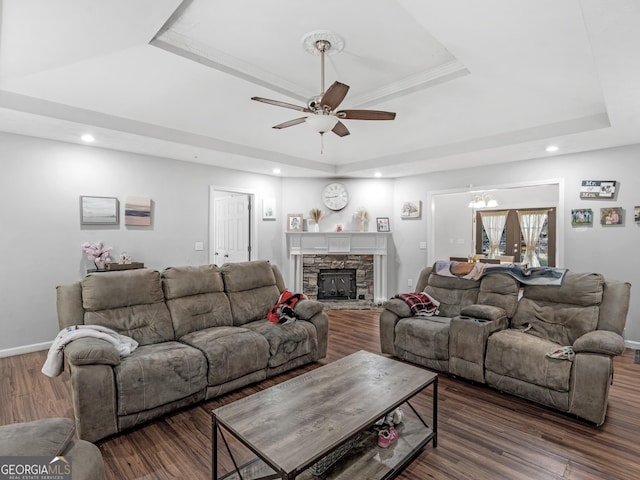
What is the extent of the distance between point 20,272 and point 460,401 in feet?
15.9

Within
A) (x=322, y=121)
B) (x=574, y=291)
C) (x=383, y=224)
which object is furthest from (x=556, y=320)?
(x=383, y=224)

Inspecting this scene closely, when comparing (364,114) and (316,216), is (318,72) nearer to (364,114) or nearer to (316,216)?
(364,114)

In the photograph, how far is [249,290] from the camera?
12.7ft

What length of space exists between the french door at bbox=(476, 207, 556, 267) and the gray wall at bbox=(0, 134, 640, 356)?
417 centimetres

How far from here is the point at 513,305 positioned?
136 inches

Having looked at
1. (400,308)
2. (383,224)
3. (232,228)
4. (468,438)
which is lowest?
(468,438)

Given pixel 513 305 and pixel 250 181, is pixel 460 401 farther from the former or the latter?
pixel 250 181

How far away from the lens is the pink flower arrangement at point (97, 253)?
4312 millimetres

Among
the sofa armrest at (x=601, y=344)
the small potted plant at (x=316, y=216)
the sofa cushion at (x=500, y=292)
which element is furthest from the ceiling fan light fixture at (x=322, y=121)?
the small potted plant at (x=316, y=216)

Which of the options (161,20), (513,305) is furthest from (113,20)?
(513,305)

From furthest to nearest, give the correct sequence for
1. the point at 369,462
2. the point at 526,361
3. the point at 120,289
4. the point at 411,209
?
the point at 411,209 < the point at 120,289 < the point at 526,361 < the point at 369,462

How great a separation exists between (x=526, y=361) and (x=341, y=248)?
4.05 m

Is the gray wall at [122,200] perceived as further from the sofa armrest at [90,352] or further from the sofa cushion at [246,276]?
the sofa armrest at [90,352]

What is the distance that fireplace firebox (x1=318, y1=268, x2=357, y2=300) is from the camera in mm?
6684
